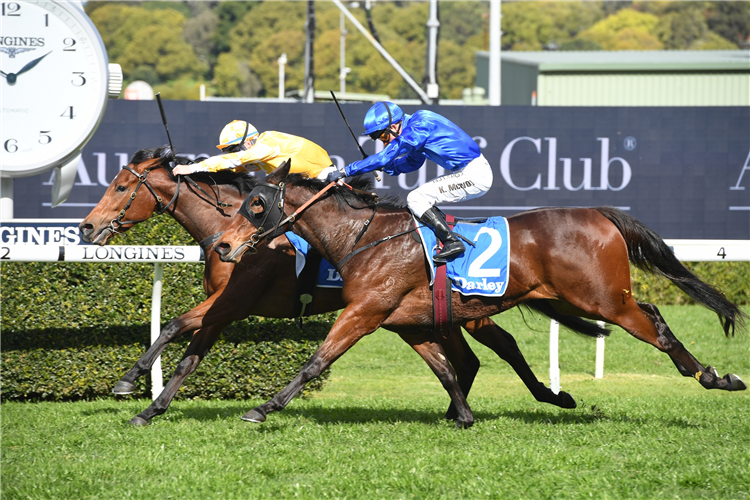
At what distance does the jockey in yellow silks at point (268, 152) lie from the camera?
5348 mm

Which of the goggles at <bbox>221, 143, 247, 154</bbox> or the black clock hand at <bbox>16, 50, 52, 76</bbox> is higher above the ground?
the black clock hand at <bbox>16, 50, 52, 76</bbox>

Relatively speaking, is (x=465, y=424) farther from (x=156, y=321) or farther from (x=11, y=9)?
(x=11, y=9)

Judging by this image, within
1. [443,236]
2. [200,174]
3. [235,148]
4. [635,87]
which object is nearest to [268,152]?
[235,148]

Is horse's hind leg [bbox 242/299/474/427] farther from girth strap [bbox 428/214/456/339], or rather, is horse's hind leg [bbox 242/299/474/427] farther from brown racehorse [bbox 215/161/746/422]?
girth strap [bbox 428/214/456/339]

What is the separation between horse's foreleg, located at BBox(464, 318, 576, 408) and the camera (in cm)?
521

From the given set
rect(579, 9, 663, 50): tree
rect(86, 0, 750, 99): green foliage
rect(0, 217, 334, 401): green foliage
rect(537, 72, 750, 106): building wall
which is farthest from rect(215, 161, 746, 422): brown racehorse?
rect(579, 9, 663, 50): tree

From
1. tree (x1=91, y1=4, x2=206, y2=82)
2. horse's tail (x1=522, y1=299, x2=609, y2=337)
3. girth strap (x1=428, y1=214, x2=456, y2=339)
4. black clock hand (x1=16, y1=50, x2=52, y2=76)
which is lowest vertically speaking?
horse's tail (x1=522, y1=299, x2=609, y2=337)

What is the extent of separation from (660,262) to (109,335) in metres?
3.59

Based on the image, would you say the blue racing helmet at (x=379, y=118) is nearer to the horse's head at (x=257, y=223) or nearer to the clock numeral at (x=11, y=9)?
the horse's head at (x=257, y=223)

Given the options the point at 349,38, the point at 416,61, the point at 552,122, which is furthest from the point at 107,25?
the point at 552,122

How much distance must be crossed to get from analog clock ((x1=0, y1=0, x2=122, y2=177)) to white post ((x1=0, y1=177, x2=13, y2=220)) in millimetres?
195

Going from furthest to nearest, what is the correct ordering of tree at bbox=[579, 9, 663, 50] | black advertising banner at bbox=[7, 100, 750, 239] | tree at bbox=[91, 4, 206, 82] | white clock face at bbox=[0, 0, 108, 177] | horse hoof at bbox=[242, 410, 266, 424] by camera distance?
tree at bbox=[91, 4, 206, 82] → tree at bbox=[579, 9, 663, 50] → black advertising banner at bbox=[7, 100, 750, 239] → white clock face at bbox=[0, 0, 108, 177] → horse hoof at bbox=[242, 410, 266, 424]

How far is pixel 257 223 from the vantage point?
459 cm

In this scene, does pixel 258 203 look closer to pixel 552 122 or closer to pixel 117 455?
pixel 117 455
